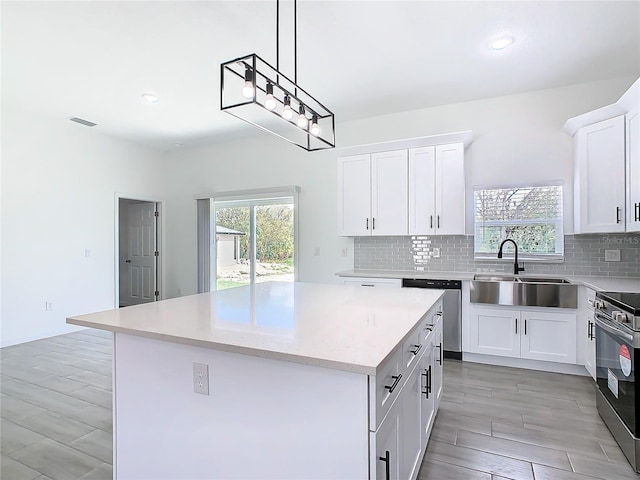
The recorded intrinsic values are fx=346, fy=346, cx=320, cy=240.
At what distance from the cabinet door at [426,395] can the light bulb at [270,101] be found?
5.16 ft

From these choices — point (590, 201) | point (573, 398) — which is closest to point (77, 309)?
point (573, 398)

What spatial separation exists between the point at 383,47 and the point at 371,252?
2463 mm

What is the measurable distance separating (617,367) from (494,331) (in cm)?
140

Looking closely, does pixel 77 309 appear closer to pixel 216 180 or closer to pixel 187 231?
pixel 187 231

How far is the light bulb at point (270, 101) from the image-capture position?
1855 mm

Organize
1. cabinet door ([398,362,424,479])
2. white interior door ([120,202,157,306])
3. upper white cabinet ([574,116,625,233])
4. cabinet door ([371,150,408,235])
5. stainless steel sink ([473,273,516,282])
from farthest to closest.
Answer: white interior door ([120,202,157,306])
cabinet door ([371,150,408,235])
stainless steel sink ([473,273,516,282])
upper white cabinet ([574,116,625,233])
cabinet door ([398,362,424,479])

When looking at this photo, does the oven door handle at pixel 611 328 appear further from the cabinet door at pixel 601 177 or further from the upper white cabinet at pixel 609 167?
the cabinet door at pixel 601 177

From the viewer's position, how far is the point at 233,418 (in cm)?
128

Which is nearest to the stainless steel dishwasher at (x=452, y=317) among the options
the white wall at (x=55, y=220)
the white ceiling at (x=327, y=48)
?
the white ceiling at (x=327, y=48)

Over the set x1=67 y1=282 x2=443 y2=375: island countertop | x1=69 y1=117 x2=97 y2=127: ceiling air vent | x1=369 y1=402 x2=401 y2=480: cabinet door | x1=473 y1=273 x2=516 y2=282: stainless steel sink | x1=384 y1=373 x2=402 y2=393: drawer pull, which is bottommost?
x1=369 y1=402 x2=401 y2=480: cabinet door

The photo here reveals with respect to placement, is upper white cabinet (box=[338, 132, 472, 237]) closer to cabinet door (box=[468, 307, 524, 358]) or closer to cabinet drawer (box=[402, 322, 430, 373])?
cabinet door (box=[468, 307, 524, 358])

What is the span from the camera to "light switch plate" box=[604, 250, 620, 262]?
3.42 m

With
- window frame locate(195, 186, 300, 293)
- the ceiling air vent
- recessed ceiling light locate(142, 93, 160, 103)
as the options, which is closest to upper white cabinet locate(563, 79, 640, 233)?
window frame locate(195, 186, 300, 293)

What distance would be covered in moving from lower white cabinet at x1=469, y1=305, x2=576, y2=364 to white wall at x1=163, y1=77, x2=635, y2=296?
1.09 metres
